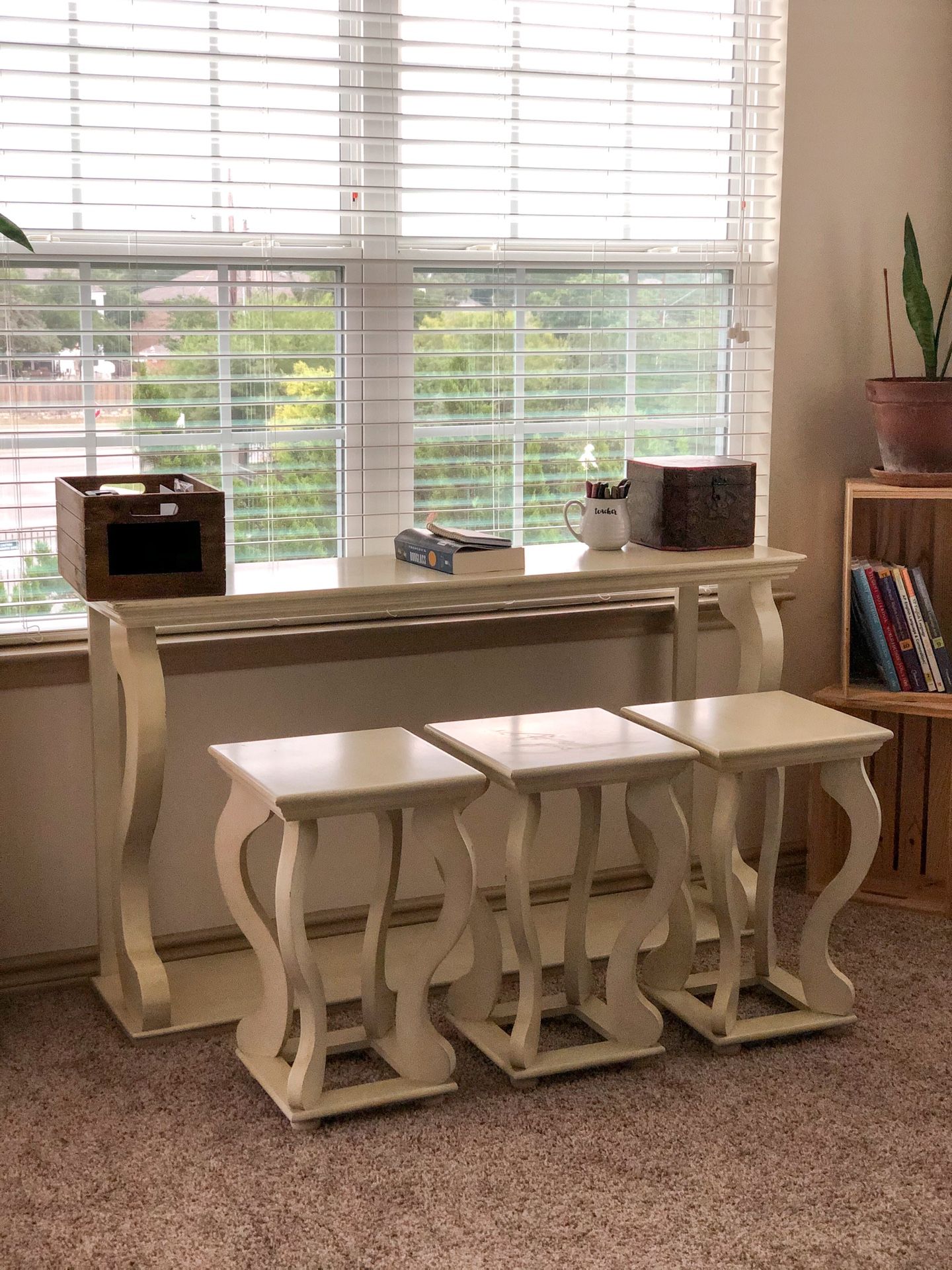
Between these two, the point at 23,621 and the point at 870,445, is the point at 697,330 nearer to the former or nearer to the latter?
the point at 870,445

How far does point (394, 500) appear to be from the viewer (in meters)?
2.93

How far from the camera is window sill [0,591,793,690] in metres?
2.61

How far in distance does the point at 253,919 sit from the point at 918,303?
1.96m

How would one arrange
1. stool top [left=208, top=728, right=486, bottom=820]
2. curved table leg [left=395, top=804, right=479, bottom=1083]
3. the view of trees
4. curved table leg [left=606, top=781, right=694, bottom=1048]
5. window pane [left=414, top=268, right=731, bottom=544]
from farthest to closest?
window pane [left=414, top=268, right=731, bottom=544] → the view of trees → curved table leg [left=606, top=781, right=694, bottom=1048] → curved table leg [left=395, top=804, right=479, bottom=1083] → stool top [left=208, top=728, right=486, bottom=820]

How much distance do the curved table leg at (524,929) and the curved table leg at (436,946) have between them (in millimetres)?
90

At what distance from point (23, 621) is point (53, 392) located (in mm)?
431

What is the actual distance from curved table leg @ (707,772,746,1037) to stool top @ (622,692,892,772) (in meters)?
0.06

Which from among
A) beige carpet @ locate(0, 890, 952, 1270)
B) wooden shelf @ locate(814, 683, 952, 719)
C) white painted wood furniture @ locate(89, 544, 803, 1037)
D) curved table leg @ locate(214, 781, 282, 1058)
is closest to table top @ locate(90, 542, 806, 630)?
white painted wood furniture @ locate(89, 544, 803, 1037)

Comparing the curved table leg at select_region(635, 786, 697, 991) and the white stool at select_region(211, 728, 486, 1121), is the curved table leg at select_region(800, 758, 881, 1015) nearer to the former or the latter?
the curved table leg at select_region(635, 786, 697, 991)

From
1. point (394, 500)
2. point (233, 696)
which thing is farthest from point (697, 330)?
point (233, 696)

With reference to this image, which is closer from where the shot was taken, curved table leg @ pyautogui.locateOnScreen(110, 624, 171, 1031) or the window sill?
curved table leg @ pyautogui.locateOnScreen(110, 624, 171, 1031)

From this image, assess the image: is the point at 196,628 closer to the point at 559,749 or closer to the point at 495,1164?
the point at 559,749

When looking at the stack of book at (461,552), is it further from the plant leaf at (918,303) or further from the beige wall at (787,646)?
the plant leaf at (918,303)

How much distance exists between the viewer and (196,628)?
273 centimetres
